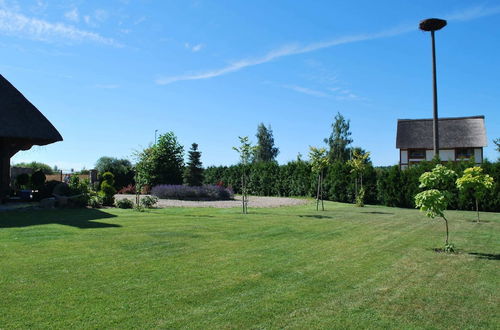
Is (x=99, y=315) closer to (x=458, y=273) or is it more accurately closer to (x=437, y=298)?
(x=437, y=298)

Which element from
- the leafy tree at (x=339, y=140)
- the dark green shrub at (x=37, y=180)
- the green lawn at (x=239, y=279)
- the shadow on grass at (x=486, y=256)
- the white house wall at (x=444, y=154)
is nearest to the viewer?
the green lawn at (x=239, y=279)

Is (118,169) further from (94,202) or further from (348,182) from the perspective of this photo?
(348,182)

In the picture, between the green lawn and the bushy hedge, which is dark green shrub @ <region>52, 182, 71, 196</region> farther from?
the bushy hedge

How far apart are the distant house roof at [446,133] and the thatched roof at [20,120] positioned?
103 ft

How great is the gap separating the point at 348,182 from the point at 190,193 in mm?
9756

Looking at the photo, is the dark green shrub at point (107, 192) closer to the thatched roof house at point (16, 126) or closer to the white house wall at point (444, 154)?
the thatched roof house at point (16, 126)

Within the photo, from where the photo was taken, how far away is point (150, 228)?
32.2 feet

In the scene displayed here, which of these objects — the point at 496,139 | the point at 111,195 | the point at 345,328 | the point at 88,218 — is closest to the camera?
the point at 345,328

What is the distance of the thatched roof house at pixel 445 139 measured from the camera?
34656 millimetres

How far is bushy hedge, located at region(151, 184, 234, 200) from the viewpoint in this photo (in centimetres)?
2383

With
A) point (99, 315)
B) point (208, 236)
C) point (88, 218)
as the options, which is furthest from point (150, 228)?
point (99, 315)

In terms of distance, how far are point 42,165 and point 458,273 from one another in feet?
122

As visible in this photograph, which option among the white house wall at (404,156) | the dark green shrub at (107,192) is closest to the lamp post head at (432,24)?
the white house wall at (404,156)

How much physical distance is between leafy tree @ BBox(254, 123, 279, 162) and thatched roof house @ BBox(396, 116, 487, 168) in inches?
949
